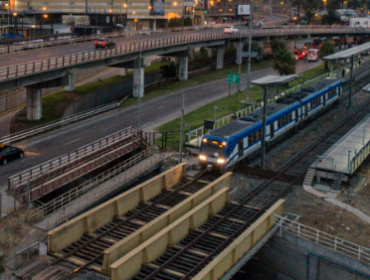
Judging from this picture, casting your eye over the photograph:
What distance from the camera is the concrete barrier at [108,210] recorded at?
78.0ft

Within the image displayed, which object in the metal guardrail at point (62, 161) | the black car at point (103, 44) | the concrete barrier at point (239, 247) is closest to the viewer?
the concrete barrier at point (239, 247)

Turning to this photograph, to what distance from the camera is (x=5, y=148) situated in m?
34.3

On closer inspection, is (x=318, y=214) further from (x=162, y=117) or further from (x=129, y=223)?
(x=162, y=117)

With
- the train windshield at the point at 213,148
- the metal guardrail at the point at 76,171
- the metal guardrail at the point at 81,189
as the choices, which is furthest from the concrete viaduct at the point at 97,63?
the train windshield at the point at 213,148

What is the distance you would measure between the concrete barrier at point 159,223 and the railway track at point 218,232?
1.16 m

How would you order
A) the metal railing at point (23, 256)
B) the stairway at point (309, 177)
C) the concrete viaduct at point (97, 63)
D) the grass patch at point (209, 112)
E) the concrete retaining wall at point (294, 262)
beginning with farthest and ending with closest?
the grass patch at point (209, 112) → the concrete viaduct at point (97, 63) → the stairway at point (309, 177) → the concrete retaining wall at point (294, 262) → the metal railing at point (23, 256)

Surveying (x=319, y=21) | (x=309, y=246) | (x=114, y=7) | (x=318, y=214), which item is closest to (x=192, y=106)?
(x=318, y=214)

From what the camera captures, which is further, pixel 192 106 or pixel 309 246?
pixel 192 106

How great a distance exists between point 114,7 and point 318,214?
66731 mm

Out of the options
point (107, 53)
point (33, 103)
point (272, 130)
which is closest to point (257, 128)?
point (272, 130)

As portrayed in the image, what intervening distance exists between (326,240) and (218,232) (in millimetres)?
4765

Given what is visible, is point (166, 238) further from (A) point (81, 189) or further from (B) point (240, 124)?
(B) point (240, 124)

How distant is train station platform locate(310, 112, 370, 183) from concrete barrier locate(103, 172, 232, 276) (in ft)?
17.9

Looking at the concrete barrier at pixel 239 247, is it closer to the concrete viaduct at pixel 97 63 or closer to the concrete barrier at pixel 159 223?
the concrete barrier at pixel 159 223
